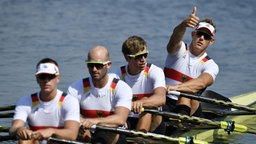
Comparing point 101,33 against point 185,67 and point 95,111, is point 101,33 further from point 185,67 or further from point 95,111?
point 95,111

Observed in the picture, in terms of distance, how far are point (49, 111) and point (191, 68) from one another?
3.28 metres

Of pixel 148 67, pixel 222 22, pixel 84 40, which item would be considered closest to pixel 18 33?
pixel 84 40

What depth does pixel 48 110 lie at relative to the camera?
8367 mm

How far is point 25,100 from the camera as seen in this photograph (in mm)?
8422

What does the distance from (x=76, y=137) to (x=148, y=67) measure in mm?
2031

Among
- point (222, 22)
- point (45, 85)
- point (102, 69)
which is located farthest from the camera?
point (222, 22)

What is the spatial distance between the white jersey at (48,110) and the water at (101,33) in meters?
6.42

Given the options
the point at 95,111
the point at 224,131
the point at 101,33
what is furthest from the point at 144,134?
the point at 101,33

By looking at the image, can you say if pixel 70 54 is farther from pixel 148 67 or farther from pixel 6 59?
pixel 148 67

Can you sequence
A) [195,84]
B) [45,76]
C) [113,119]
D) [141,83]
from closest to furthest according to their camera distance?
[45,76] → [113,119] → [141,83] → [195,84]

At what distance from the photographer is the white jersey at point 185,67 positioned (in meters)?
11.1

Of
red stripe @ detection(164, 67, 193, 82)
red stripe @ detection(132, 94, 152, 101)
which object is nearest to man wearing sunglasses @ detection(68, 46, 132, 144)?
red stripe @ detection(132, 94, 152, 101)

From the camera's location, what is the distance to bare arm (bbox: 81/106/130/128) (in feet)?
28.8

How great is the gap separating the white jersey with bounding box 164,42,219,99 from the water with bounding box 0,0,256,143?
4644 mm
